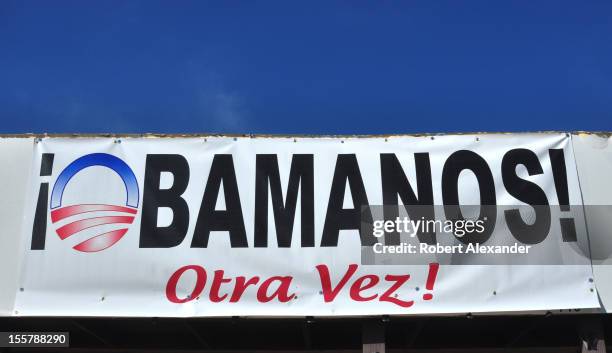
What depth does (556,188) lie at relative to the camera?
21.9 ft

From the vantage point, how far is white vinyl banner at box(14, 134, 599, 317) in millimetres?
6418

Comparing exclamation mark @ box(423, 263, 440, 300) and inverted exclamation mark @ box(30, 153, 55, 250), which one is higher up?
inverted exclamation mark @ box(30, 153, 55, 250)

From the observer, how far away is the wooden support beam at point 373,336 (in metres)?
6.44

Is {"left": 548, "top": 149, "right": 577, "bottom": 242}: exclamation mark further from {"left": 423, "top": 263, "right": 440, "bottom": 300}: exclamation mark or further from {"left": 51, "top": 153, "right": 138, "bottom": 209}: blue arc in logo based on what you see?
{"left": 51, "top": 153, "right": 138, "bottom": 209}: blue arc in logo

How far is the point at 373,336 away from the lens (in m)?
6.46

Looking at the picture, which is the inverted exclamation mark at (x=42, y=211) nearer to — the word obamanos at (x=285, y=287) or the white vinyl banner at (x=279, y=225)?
the white vinyl banner at (x=279, y=225)

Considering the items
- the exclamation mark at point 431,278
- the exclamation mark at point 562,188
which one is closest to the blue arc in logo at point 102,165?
the exclamation mark at point 431,278

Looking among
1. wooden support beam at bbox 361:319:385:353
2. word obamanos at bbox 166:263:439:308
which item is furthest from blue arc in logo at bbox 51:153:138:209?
wooden support beam at bbox 361:319:385:353

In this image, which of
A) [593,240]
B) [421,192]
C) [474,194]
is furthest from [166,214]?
[593,240]

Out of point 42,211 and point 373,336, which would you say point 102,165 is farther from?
point 373,336

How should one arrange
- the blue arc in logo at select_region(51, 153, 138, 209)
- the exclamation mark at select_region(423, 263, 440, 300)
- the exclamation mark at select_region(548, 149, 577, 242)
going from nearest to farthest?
the exclamation mark at select_region(423, 263, 440, 300)
the exclamation mark at select_region(548, 149, 577, 242)
the blue arc in logo at select_region(51, 153, 138, 209)

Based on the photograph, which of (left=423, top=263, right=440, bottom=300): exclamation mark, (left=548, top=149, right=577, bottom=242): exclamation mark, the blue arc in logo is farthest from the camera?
the blue arc in logo

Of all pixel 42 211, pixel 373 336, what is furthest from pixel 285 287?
pixel 42 211

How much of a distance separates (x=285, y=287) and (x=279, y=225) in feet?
1.76
